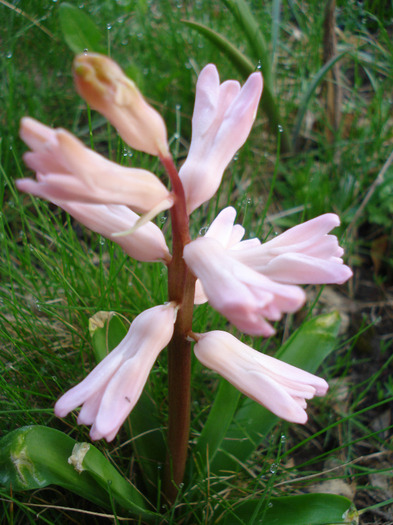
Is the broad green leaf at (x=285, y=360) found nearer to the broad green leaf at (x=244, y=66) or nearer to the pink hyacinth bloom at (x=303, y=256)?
the pink hyacinth bloom at (x=303, y=256)

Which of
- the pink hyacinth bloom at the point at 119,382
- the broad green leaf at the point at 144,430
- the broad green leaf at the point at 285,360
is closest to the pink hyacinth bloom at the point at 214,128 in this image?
the pink hyacinth bloom at the point at 119,382

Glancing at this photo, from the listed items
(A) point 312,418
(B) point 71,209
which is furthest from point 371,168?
(B) point 71,209

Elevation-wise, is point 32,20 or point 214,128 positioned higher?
point 32,20

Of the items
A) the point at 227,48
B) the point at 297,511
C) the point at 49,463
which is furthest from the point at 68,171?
the point at 227,48

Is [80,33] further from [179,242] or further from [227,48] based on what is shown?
[179,242]

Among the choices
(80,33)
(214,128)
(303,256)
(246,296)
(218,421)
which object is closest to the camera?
(246,296)

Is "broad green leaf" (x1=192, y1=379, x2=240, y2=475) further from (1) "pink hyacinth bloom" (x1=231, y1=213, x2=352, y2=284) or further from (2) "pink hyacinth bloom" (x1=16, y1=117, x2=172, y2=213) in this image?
(2) "pink hyacinth bloom" (x1=16, y1=117, x2=172, y2=213)

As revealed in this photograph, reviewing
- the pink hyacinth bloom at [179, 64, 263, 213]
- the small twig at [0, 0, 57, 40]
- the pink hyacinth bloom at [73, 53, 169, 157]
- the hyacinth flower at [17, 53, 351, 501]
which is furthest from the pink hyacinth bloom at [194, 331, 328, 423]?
the small twig at [0, 0, 57, 40]
